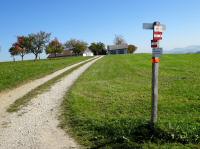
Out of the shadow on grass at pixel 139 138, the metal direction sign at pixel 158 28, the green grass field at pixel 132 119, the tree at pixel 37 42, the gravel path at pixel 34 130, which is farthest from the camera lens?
the tree at pixel 37 42

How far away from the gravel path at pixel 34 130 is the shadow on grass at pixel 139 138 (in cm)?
74

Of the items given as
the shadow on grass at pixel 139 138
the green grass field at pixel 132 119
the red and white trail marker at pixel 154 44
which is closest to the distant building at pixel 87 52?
the green grass field at pixel 132 119

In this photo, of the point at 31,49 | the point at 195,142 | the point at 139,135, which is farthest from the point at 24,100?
the point at 31,49

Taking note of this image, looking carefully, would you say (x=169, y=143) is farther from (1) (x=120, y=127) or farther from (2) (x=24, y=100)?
(2) (x=24, y=100)

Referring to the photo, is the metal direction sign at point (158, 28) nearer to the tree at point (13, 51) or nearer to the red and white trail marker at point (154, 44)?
the red and white trail marker at point (154, 44)

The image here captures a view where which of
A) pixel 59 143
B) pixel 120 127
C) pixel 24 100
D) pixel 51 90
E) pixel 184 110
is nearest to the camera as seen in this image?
pixel 59 143

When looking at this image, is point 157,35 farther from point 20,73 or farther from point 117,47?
point 117,47

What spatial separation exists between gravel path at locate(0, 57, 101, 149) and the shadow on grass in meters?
0.74

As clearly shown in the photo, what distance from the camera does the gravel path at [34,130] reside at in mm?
8953

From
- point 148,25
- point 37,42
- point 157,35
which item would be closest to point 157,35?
point 157,35

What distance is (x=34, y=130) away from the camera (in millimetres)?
10359

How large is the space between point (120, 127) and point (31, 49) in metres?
120

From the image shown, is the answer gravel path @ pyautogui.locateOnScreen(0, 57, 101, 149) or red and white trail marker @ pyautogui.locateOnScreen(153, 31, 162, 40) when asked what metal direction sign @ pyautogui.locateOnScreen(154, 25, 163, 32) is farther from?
gravel path @ pyautogui.locateOnScreen(0, 57, 101, 149)

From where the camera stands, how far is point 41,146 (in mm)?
8781
